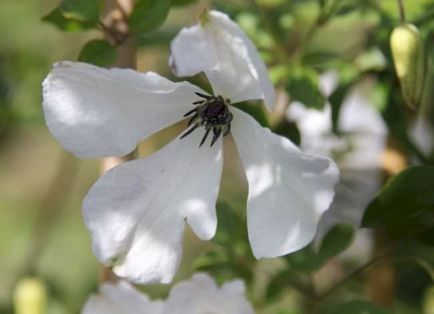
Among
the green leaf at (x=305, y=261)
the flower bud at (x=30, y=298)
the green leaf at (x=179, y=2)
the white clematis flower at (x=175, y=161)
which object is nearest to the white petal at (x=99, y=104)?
the white clematis flower at (x=175, y=161)

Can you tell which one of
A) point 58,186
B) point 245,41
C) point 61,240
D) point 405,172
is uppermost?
point 245,41

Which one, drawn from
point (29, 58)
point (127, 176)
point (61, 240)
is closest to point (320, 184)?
point (127, 176)

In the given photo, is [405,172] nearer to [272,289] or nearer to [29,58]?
[272,289]

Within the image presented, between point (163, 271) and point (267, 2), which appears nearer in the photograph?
point (163, 271)

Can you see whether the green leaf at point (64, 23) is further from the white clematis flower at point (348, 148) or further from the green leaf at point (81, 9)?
the white clematis flower at point (348, 148)

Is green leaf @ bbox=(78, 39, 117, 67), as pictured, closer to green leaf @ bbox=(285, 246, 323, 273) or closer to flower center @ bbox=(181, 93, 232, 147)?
flower center @ bbox=(181, 93, 232, 147)

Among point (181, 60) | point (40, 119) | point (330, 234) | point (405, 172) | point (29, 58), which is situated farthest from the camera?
point (29, 58)

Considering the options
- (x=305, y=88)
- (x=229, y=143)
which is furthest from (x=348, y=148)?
(x=229, y=143)
